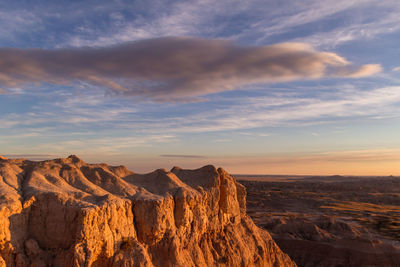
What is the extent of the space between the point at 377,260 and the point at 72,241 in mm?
34564

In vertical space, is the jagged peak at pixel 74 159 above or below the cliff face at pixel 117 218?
above

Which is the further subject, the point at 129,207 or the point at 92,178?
the point at 92,178

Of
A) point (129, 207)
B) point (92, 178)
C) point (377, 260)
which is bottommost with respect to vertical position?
point (377, 260)

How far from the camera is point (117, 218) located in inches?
580

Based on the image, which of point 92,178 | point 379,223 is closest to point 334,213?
point 379,223

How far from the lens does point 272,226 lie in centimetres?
4619

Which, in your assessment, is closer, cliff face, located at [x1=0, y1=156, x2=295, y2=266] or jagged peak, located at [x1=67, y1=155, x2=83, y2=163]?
cliff face, located at [x1=0, y1=156, x2=295, y2=266]

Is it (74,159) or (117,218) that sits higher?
(74,159)

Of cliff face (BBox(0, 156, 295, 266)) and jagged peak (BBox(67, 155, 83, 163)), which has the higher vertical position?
jagged peak (BBox(67, 155, 83, 163))

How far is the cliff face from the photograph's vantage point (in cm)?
1321

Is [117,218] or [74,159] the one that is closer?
[117,218]

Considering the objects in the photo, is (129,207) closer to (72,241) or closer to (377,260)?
(72,241)

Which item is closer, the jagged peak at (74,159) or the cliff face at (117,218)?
the cliff face at (117,218)

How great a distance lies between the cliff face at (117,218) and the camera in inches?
520
